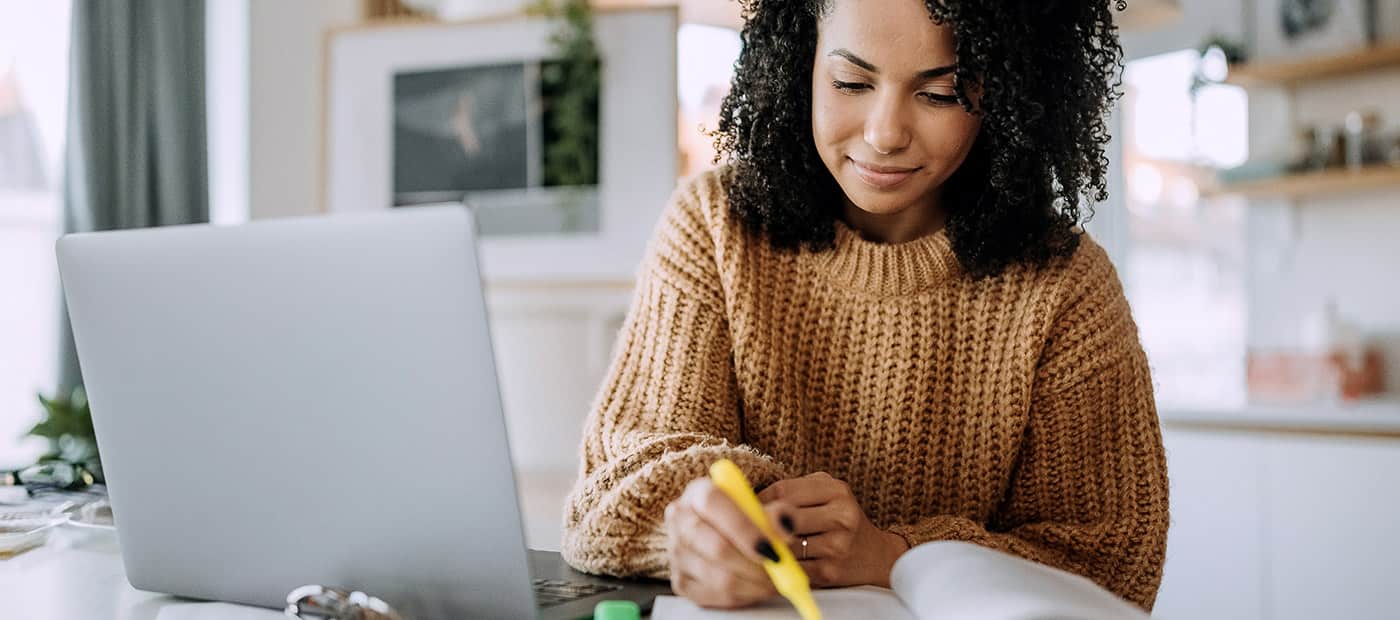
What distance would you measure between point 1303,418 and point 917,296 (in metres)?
1.55

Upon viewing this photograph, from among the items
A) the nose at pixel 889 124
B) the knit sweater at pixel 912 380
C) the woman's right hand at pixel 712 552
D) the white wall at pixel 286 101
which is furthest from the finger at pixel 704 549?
the white wall at pixel 286 101

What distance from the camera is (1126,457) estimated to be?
1.05 m

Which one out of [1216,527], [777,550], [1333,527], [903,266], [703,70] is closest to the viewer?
[777,550]

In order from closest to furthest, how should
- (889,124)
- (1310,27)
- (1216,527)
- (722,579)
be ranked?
1. (722,579)
2. (889,124)
3. (1216,527)
4. (1310,27)

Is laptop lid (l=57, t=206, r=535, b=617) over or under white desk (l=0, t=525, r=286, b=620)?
over

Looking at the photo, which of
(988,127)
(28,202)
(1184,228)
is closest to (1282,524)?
(1184,228)

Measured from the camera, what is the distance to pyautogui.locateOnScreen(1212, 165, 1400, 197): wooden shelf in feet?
8.46

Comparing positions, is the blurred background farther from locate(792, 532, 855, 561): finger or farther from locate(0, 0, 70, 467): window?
locate(792, 532, 855, 561): finger

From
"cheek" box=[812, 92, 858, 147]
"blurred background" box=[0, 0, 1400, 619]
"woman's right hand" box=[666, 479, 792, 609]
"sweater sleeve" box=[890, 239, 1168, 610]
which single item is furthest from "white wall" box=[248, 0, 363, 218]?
"woman's right hand" box=[666, 479, 792, 609]

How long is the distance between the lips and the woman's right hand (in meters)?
0.39

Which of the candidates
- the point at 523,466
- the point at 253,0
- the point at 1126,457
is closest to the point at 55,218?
the point at 253,0

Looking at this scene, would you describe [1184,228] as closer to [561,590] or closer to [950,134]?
[950,134]

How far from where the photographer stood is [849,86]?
102cm

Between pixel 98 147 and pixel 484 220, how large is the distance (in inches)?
31.0
